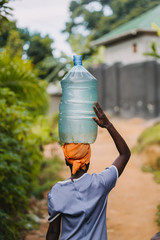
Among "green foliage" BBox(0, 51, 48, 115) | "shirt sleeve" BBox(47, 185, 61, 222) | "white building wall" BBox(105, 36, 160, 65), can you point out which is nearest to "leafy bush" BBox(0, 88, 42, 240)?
"green foliage" BBox(0, 51, 48, 115)

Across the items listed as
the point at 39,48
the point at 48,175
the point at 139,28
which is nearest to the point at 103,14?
the point at 39,48

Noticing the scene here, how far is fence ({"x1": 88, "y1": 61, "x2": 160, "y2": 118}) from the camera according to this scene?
52.3ft

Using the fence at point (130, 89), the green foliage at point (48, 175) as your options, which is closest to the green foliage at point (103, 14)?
the fence at point (130, 89)

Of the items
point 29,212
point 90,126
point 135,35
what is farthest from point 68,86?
point 135,35

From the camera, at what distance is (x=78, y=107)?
9.30 feet

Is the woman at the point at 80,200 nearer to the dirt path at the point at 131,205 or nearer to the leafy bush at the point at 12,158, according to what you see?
the leafy bush at the point at 12,158

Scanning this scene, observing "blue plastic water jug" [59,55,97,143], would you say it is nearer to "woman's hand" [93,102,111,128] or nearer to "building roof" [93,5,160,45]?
"woman's hand" [93,102,111,128]

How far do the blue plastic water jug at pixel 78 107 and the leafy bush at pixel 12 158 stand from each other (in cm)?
140

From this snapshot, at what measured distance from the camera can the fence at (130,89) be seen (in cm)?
1595

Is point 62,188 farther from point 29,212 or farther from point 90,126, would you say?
point 29,212

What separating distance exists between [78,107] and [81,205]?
830mm

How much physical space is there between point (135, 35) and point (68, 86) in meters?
19.8

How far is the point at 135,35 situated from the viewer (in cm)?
2170

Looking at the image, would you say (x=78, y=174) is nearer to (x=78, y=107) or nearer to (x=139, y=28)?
(x=78, y=107)
